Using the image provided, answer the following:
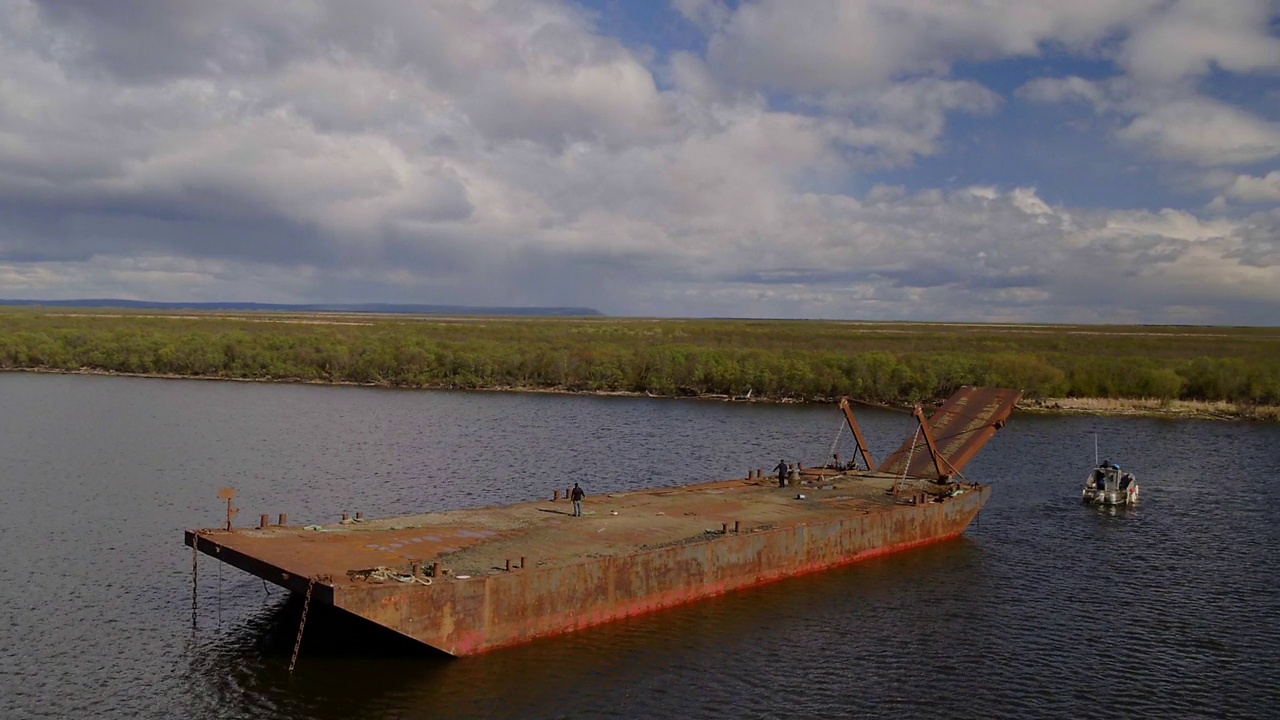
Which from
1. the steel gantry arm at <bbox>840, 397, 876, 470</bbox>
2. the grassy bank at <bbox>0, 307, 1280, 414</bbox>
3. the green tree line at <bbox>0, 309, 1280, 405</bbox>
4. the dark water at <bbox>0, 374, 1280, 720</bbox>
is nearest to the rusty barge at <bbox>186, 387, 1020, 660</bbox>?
the dark water at <bbox>0, 374, 1280, 720</bbox>

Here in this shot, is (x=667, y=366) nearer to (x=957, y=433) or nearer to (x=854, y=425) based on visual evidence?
(x=957, y=433)

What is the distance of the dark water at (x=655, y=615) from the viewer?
21.7 m

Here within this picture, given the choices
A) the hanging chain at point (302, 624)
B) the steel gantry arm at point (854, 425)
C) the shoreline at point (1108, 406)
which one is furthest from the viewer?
the shoreline at point (1108, 406)

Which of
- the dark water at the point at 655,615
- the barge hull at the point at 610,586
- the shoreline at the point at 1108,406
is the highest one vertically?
the shoreline at the point at 1108,406

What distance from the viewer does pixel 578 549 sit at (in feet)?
88.7

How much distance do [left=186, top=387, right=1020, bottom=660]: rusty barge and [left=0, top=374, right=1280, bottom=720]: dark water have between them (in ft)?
2.70

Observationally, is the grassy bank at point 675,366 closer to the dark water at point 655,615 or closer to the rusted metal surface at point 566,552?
the dark water at point 655,615

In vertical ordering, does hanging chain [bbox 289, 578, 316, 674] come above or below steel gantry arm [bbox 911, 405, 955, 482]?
below

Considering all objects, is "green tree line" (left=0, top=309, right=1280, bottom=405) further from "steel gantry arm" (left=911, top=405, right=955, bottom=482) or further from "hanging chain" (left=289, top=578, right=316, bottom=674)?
"hanging chain" (left=289, top=578, right=316, bottom=674)

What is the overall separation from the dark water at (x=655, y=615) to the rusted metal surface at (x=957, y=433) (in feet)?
9.76

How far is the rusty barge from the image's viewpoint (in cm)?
2223

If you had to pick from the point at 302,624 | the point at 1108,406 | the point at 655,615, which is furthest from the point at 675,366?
the point at 302,624

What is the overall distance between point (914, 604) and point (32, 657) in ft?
78.9

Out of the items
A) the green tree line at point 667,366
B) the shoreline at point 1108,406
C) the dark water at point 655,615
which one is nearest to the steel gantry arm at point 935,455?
the dark water at point 655,615
